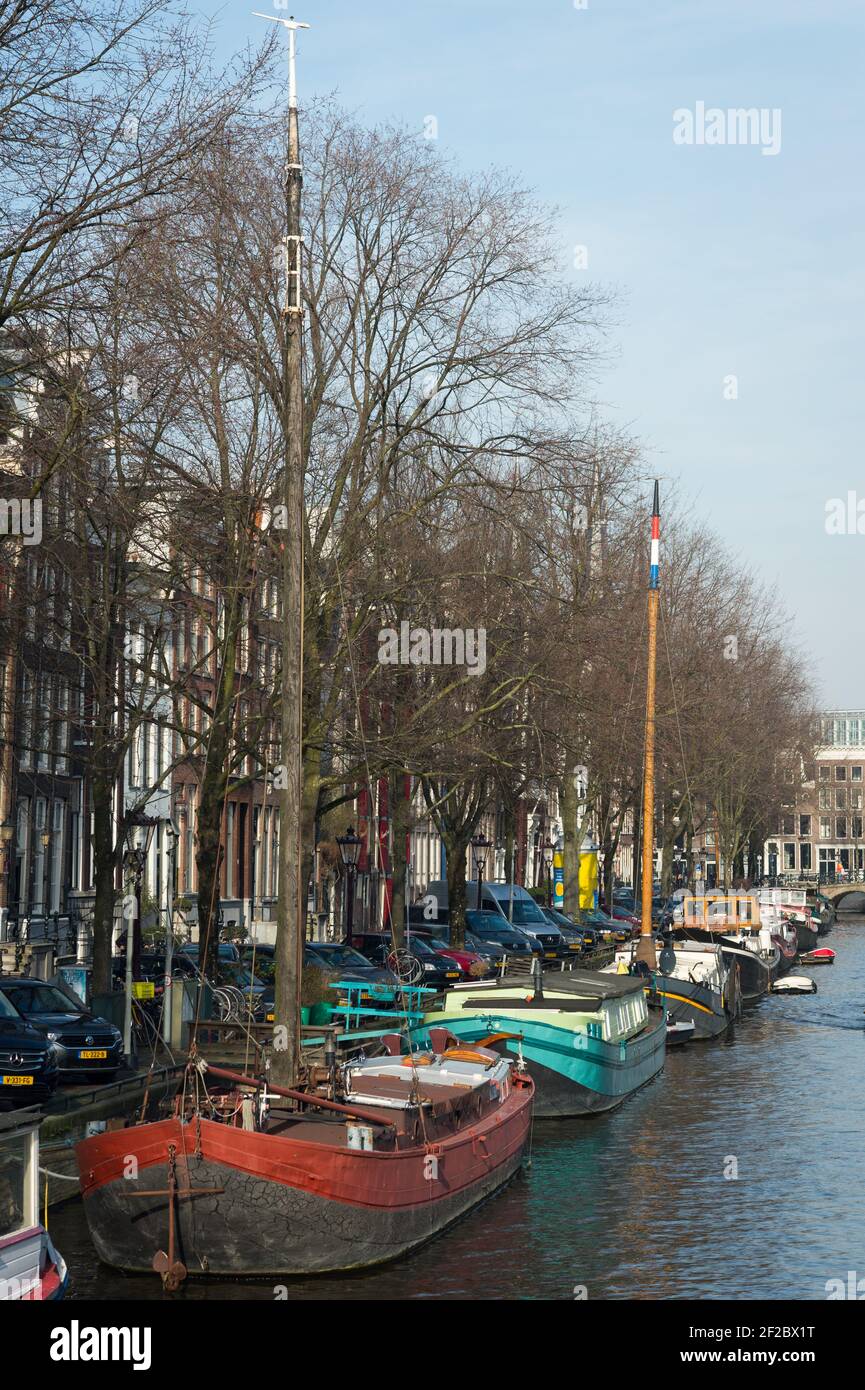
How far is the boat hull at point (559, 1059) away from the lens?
3158 centimetres

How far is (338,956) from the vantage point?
47.5m

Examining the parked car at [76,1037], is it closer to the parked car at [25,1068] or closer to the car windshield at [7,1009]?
the car windshield at [7,1009]

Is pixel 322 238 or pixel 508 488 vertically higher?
pixel 322 238

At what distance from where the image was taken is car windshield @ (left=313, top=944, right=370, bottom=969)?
154 ft

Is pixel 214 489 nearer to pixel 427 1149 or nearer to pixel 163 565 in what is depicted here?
pixel 163 565

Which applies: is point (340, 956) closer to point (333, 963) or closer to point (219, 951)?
point (333, 963)

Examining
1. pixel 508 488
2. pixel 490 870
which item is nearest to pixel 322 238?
pixel 508 488

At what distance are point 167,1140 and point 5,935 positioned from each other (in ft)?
98.6

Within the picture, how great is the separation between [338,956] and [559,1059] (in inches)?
613

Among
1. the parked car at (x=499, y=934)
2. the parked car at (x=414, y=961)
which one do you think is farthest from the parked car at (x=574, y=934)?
the parked car at (x=414, y=961)

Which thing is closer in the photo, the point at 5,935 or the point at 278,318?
the point at 278,318

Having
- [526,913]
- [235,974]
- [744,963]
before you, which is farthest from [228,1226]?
[526,913]
